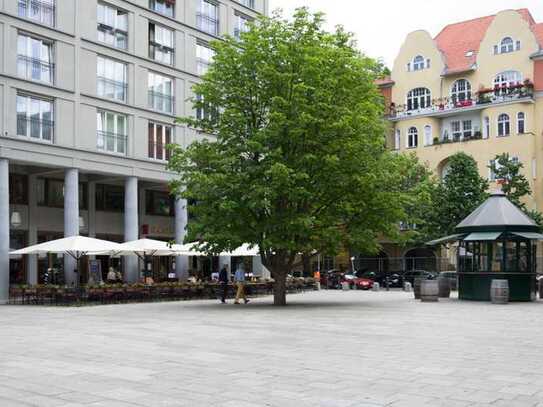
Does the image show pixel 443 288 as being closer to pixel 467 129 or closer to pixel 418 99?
pixel 467 129

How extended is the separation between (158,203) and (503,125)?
26.6 metres

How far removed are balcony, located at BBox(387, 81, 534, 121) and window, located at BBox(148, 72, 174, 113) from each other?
2444 centimetres

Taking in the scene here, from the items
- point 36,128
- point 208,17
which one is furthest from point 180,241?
point 208,17

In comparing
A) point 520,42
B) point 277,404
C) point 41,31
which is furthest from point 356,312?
point 520,42

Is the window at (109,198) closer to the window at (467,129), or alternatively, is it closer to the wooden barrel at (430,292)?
the wooden barrel at (430,292)

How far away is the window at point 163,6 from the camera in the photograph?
142 ft

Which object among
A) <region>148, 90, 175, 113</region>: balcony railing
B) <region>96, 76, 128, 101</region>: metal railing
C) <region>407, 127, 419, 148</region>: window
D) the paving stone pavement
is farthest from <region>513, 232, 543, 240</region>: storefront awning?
<region>407, 127, 419, 148</region>: window

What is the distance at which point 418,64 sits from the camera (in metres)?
62.3

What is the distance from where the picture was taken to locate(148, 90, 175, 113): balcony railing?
4266 centimetres

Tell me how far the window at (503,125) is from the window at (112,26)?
2953cm

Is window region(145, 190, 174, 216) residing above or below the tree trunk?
above

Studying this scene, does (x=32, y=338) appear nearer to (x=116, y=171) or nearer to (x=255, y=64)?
(x=255, y=64)

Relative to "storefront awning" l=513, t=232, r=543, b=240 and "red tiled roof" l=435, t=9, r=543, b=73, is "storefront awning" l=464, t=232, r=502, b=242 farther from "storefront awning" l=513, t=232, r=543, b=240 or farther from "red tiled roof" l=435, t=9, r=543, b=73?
"red tiled roof" l=435, t=9, r=543, b=73

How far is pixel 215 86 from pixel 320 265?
39770mm
